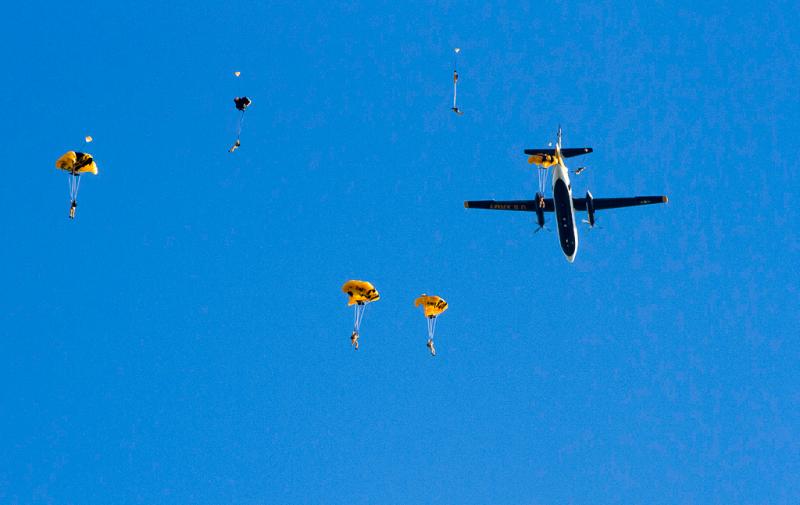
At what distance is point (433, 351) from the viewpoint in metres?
57.0

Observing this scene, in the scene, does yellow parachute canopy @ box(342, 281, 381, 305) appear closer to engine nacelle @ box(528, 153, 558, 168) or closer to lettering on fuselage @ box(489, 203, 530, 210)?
engine nacelle @ box(528, 153, 558, 168)

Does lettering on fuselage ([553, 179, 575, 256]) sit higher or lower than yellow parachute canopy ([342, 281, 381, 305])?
higher

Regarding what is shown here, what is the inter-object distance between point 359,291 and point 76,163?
20791 mm

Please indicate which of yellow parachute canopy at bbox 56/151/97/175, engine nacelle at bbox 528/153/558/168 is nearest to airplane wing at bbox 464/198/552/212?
engine nacelle at bbox 528/153/558/168

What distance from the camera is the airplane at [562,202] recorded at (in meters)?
70.9

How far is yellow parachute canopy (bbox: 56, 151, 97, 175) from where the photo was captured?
5791cm

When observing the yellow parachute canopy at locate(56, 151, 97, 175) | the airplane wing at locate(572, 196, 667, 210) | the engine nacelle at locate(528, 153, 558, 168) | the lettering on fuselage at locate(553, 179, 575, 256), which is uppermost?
the airplane wing at locate(572, 196, 667, 210)

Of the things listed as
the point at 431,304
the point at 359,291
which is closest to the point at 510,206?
the point at 431,304

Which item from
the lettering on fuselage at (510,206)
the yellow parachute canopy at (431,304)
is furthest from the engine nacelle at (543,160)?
the yellow parachute canopy at (431,304)

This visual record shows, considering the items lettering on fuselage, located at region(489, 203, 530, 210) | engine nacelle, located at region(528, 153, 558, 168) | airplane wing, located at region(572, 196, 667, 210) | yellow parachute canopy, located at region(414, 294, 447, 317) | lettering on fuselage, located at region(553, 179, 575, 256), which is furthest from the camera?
lettering on fuselage, located at region(489, 203, 530, 210)

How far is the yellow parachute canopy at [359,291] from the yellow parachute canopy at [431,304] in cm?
400

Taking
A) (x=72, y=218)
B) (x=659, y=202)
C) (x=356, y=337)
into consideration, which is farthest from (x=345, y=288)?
(x=659, y=202)

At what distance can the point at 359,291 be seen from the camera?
59.3 m

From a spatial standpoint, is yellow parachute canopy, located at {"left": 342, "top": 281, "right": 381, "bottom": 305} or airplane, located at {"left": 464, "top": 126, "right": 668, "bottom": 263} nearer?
yellow parachute canopy, located at {"left": 342, "top": 281, "right": 381, "bottom": 305}
